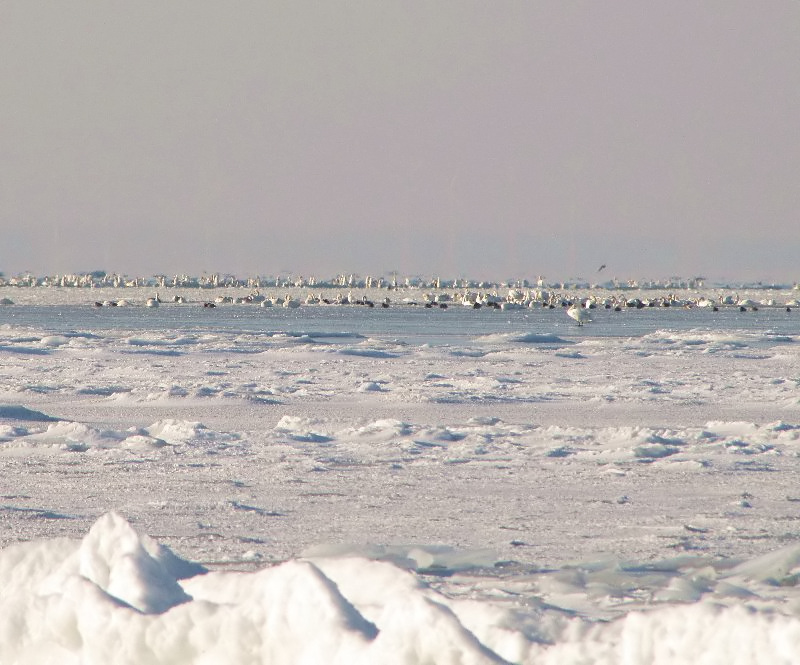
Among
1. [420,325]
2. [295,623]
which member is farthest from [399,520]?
[420,325]

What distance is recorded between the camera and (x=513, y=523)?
23.6 feet

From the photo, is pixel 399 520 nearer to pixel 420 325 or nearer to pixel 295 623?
pixel 295 623

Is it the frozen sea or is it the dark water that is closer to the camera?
the frozen sea

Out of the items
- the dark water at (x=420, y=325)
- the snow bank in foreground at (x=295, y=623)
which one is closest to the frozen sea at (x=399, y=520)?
the snow bank in foreground at (x=295, y=623)

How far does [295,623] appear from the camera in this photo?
10.4ft

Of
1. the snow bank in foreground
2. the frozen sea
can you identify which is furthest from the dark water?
the snow bank in foreground

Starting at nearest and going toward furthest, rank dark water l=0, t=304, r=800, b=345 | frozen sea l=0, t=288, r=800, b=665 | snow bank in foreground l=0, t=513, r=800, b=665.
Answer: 1. snow bank in foreground l=0, t=513, r=800, b=665
2. frozen sea l=0, t=288, r=800, b=665
3. dark water l=0, t=304, r=800, b=345

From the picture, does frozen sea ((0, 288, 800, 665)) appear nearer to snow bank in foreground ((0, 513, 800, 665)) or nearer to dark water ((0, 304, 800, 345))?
snow bank in foreground ((0, 513, 800, 665))

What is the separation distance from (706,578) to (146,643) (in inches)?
125

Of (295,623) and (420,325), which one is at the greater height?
(295,623)

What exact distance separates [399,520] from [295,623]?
13.5 ft

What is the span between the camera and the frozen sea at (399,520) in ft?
10.5

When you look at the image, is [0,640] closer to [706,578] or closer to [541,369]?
[706,578]

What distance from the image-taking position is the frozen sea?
10.5ft
